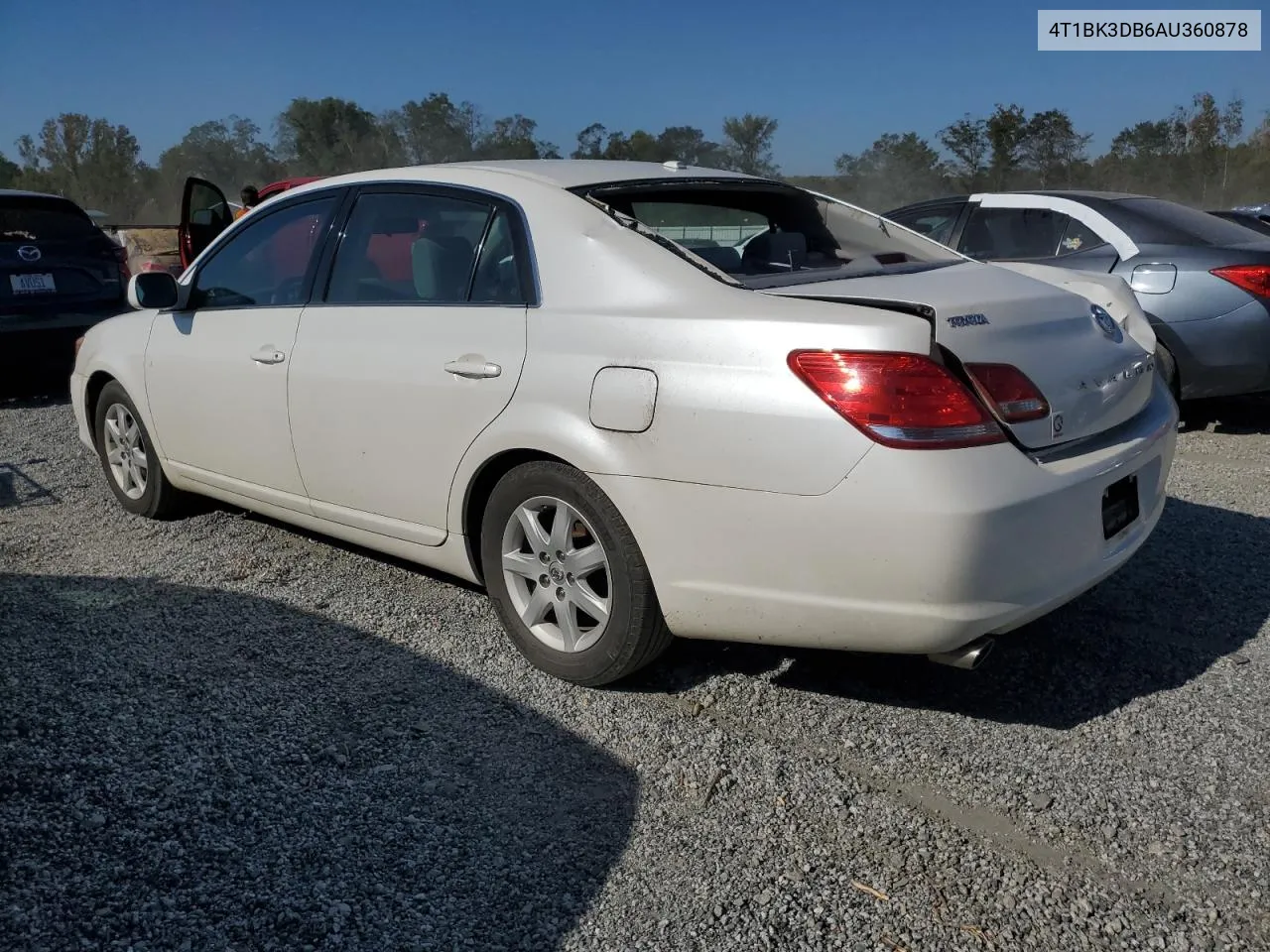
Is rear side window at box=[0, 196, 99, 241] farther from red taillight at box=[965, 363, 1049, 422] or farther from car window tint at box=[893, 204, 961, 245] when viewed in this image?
red taillight at box=[965, 363, 1049, 422]

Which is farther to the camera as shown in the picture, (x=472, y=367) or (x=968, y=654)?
(x=472, y=367)

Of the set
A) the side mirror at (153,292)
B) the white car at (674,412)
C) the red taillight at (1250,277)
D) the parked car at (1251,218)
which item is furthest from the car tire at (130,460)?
the parked car at (1251,218)

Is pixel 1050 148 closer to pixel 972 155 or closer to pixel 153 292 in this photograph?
pixel 972 155

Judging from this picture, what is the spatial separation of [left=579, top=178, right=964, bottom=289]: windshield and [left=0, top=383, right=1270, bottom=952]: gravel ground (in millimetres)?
1291

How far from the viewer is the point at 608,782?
9.27 feet

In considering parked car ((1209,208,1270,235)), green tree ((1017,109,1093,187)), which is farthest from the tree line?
parked car ((1209,208,1270,235))

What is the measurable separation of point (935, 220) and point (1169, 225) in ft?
5.89

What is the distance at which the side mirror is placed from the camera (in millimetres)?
4539

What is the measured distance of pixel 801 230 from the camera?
4.03 metres

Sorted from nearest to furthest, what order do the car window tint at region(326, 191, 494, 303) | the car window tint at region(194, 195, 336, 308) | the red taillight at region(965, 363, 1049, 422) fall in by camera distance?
1. the red taillight at region(965, 363, 1049, 422)
2. the car window tint at region(326, 191, 494, 303)
3. the car window tint at region(194, 195, 336, 308)

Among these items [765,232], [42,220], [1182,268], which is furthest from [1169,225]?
[42,220]

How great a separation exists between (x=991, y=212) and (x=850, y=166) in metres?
27.2

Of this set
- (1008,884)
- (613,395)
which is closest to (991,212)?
(613,395)

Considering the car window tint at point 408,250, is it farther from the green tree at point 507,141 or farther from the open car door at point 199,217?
the green tree at point 507,141
